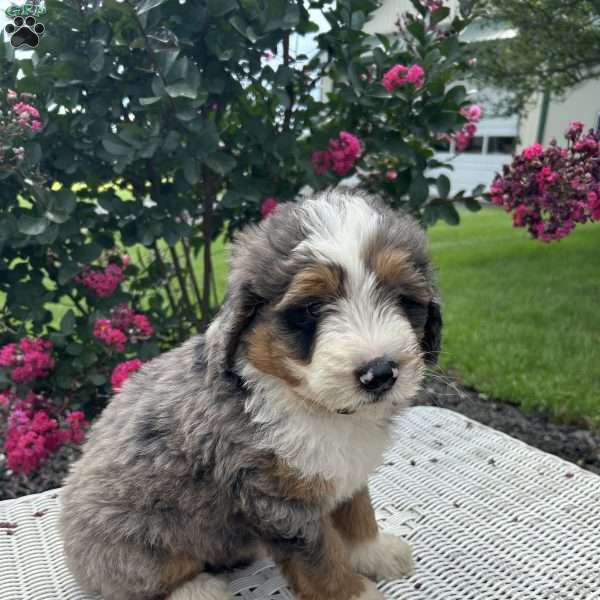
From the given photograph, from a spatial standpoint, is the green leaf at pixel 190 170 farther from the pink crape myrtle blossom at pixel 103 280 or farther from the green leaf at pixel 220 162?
the pink crape myrtle blossom at pixel 103 280

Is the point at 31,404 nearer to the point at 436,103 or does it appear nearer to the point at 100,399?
the point at 100,399

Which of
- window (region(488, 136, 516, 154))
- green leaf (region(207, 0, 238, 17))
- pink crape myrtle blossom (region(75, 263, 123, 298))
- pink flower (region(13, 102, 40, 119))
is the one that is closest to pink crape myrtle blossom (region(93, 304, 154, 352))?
pink crape myrtle blossom (region(75, 263, 123, 298))

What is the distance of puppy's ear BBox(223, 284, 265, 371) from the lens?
2.16 metres

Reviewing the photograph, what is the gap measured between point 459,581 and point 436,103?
2.95 m

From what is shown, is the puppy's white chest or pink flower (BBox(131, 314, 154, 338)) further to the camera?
pink flower (BBox(131, 314, 154, 338))

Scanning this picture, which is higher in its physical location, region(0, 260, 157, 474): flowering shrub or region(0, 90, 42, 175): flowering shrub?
region(0, 90, 42, 175): flowering shrub

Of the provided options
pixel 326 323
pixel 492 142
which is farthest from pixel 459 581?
pixel 492 142

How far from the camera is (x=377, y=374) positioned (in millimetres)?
1897

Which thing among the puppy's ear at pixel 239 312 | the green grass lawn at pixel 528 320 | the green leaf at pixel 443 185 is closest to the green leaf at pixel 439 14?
the green leaf at pixel 443 185

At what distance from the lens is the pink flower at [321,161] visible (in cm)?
418

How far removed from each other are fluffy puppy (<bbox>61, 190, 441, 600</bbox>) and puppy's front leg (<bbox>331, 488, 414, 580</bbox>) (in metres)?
0.26

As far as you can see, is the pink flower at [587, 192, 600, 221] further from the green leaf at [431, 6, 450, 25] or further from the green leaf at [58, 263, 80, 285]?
the green leaf at [58, 263, 80, 285]

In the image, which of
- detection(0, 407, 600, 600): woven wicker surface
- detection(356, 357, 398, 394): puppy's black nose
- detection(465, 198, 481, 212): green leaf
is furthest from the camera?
detection(465, 198, 481, 212): green leaf

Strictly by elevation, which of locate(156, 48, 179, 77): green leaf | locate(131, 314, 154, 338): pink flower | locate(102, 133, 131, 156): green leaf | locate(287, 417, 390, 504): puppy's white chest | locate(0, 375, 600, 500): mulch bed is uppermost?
locate(156, 48, 179, 77): green leaf
